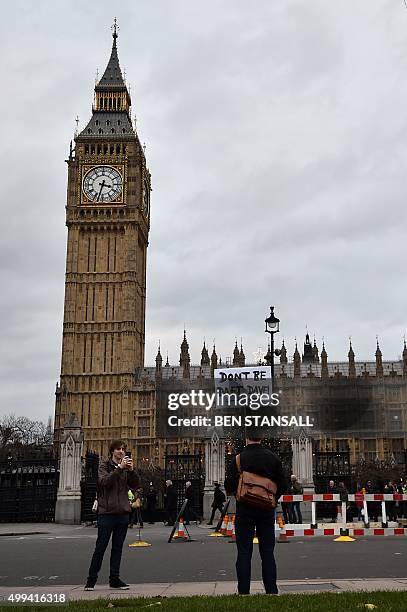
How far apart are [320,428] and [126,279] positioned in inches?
1247

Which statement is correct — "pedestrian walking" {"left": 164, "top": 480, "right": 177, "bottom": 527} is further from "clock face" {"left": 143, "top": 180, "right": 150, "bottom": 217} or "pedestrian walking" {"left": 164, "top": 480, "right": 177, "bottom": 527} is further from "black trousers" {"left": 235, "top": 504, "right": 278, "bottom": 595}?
"clock face" {"left": 143, "top": 180, "right": 150, "bottom": 217}

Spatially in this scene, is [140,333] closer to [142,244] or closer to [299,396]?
[142,244]

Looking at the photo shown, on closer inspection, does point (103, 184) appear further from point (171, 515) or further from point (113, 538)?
point (113, 538)

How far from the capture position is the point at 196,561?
35.9 ft

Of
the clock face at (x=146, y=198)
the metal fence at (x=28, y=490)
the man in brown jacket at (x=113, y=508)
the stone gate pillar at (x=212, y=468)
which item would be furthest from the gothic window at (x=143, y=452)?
the man in brown jacket at (x=113, y=508)

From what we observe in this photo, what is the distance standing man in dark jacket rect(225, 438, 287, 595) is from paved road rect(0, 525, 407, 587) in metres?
2.01

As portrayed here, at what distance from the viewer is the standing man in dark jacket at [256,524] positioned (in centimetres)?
680

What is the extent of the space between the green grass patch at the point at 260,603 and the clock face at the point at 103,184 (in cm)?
8239

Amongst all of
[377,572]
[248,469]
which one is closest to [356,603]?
[248,469]

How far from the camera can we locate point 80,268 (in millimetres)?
86062

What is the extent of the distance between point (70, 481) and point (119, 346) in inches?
2331

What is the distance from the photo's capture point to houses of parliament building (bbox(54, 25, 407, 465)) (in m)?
81.4

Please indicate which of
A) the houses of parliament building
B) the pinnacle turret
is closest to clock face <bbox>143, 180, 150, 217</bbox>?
the houses of parliament building

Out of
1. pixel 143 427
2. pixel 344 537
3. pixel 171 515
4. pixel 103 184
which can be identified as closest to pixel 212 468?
pixel 171 515
